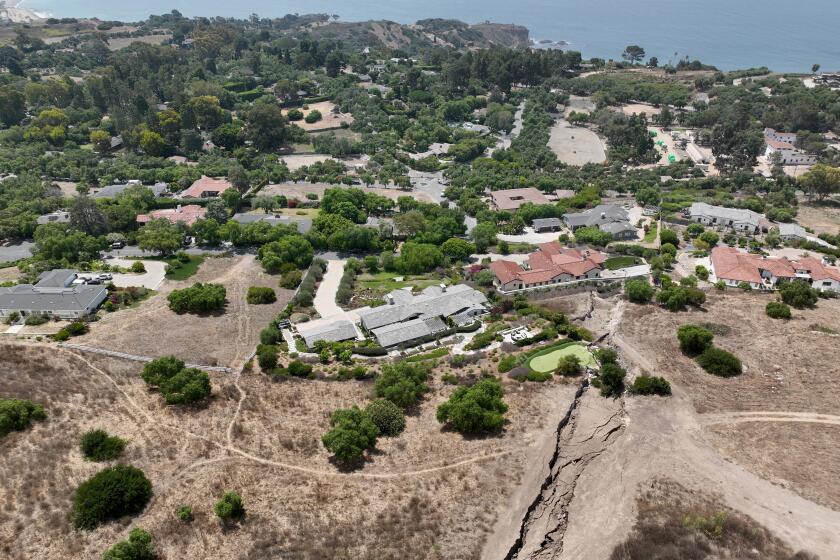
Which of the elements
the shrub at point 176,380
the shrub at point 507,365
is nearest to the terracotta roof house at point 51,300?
the shrub at point 176,380

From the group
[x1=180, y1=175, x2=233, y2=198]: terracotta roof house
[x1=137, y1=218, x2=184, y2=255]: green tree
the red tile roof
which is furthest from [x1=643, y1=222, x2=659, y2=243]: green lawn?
[x1=180, y1=175, x2=233, y2=198]: terracotta roof house

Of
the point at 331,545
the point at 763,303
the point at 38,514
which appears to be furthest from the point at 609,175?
the point at 38,514

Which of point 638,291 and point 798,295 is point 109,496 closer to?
point 638,291

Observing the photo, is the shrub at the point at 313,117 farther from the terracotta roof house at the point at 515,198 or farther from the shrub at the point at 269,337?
the shrub at the point at 269,337

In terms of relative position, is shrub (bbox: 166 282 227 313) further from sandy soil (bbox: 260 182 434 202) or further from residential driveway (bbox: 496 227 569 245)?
residential driveway (bbox: 496 227 569 245)

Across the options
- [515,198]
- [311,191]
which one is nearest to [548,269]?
[515,198]

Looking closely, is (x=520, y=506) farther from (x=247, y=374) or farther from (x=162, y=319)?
(x=162, y=319)
